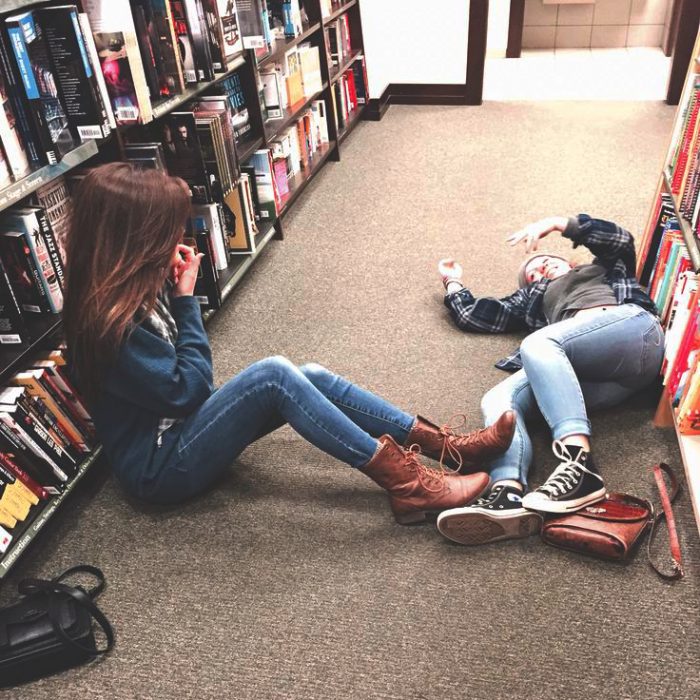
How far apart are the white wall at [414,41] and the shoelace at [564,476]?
360 cm

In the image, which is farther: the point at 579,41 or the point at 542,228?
the point at 579,41

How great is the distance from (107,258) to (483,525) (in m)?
1.03

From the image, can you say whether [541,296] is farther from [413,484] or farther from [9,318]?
[9,318]

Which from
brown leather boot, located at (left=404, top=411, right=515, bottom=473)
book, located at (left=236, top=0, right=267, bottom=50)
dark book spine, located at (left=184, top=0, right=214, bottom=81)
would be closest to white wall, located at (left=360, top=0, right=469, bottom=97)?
book, located at (left=236, top=0, right=267, bottom=50)

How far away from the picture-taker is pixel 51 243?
64.7 inches

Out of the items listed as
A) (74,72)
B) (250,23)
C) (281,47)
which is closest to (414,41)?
(281,47)

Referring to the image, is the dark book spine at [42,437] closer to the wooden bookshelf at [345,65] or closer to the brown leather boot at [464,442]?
the brown leather boot at [464,442]

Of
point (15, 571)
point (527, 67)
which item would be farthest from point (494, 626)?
point (527, 67)

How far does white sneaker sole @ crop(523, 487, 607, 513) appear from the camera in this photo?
5.02 feet

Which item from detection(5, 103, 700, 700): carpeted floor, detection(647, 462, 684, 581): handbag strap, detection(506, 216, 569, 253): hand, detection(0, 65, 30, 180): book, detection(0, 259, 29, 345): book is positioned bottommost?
detection(5, 103, 700, 700): carpeted floor

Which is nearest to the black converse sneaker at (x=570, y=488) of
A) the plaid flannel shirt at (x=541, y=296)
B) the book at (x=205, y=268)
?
the plaid flannel shirt at (x=541, y=296)

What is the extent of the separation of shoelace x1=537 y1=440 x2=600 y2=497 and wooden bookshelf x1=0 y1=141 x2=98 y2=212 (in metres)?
1.38

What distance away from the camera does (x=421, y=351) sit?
2281 mm

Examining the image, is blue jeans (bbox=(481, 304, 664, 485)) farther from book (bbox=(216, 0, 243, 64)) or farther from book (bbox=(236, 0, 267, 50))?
book (bbox=(236, 0, 267, 50))
